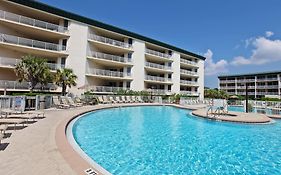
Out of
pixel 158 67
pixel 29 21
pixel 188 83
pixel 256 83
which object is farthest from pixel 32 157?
pixel 256 83

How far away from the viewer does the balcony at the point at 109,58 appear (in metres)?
27.4

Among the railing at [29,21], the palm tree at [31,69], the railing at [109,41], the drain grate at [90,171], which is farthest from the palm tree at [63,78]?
the drain grate at [90,171]

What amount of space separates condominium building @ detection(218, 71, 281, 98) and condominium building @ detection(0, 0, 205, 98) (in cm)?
3707

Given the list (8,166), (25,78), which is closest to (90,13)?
(25,78)

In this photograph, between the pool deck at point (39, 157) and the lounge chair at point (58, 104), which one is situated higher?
the lounge chair at point (58, 104)

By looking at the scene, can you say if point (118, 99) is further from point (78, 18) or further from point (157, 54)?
point (157, 54)

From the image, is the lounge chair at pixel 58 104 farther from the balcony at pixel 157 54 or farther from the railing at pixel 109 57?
the balcony at pixel 157 54

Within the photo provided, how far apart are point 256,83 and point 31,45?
68.7m

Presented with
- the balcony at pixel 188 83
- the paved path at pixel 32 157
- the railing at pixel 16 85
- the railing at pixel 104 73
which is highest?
the railing at pixel 104 73

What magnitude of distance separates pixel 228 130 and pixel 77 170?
10497 mm

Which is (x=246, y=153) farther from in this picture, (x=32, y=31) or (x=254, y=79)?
(x=254, y=79)

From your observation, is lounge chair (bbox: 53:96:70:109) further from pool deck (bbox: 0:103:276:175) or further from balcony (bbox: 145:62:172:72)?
balcony (bbox: 145:62:172:72)

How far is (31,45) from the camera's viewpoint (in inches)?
846

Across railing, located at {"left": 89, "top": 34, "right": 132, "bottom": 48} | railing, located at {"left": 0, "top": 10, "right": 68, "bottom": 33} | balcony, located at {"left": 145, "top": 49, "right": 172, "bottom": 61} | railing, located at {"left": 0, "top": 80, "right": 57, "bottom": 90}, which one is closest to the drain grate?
railing, located at {"left": 0, "top": 80, "right": 57, "bottom": 90}
